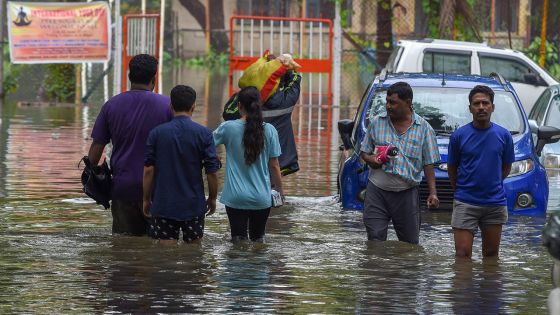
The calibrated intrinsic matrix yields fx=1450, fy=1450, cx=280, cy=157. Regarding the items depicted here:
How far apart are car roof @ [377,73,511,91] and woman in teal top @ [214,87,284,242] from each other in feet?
13.0

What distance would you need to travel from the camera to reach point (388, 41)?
31.0 metres

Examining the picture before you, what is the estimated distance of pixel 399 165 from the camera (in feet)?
36.3

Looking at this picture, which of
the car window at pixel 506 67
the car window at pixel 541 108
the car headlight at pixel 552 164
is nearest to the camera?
the car headlight at pixel 552 164

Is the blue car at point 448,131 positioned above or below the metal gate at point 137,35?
below

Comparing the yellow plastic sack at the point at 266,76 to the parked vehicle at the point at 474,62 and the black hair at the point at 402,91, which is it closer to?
the black hair at the point at 402,91

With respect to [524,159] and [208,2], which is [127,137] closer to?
[524,159]

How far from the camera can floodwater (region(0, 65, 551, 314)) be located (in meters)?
9.36

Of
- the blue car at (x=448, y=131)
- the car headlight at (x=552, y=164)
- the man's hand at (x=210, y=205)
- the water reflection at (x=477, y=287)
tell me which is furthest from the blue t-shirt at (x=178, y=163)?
the car headlight at (x=552, y=164)

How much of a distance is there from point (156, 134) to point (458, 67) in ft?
43.5

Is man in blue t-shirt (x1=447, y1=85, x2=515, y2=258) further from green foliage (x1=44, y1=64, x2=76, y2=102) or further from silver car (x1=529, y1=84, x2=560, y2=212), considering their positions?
green foliage (x1=44, y1=64, x2=76, y2=102)

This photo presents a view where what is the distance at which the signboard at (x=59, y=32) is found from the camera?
86.3 feet

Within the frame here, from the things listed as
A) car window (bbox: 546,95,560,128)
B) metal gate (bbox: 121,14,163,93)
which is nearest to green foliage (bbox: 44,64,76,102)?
metal gate (bbox: 121,14,163,93)

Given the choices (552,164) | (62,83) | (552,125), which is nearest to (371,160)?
(552,164)

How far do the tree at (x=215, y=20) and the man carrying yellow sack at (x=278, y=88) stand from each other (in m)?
44.6
